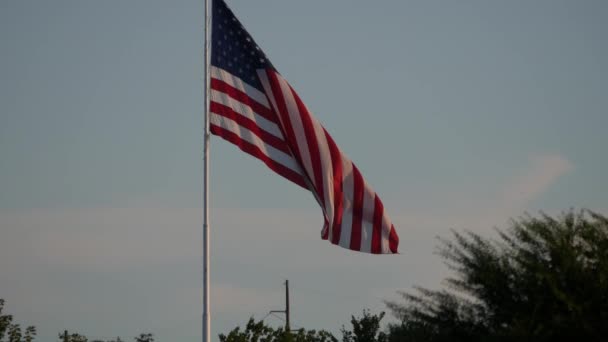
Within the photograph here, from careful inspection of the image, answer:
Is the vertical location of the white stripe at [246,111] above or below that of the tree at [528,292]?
above

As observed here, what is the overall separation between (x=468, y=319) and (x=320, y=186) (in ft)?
16.6

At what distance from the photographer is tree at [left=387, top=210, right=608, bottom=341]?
59.5 ft

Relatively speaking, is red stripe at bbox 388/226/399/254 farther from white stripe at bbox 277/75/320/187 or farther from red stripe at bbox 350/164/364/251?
white stripe at bbox 277/75/320/187

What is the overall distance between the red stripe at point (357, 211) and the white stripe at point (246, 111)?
5.58 ft

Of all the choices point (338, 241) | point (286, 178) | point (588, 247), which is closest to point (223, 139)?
point (286, 178)

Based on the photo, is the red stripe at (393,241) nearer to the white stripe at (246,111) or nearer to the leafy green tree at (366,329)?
the white stripe at (246,111)

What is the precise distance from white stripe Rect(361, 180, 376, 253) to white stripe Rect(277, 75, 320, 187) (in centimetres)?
112

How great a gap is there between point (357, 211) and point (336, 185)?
0.65 metres

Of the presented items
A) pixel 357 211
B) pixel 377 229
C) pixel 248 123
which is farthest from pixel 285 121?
pixel 377 229

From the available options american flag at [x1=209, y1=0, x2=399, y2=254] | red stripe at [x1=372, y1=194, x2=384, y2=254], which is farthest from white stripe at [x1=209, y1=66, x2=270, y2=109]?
red stripe at [x1=372, y1=194, x2=384, y2=254]

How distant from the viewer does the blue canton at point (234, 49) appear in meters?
23.7

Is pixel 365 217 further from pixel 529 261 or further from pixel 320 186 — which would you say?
pixel 529 261

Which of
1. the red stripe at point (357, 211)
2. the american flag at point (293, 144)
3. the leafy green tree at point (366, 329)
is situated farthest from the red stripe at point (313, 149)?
the leafy green tree at point (366, 329)

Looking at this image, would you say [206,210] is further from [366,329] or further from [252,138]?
[366,329]
